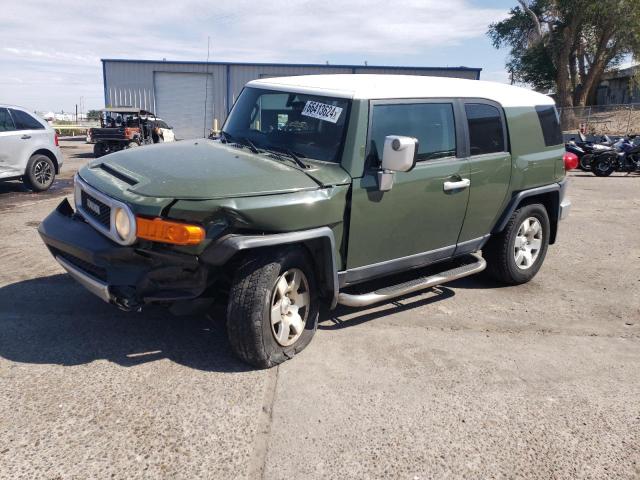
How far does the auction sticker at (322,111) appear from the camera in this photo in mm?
4008

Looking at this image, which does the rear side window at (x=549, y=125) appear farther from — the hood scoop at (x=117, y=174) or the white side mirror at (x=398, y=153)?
the hood scoop at (x=117, y=174)

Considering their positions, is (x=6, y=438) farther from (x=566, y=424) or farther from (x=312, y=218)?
(x=566, y=424)

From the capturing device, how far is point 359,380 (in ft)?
11.6

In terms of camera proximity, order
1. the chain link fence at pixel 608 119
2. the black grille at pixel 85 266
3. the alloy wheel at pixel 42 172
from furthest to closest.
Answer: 1. the chain link fence at pixel 608 119
2. the alloy wheel at pixel 42 172
3. the black grille at pixel 85 266

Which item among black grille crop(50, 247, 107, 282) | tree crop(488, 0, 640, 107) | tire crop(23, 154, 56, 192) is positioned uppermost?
tree crop(488, 0, 640, 107)

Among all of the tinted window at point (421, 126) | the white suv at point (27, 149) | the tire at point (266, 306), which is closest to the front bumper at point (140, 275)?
the tire at point (266, 306)

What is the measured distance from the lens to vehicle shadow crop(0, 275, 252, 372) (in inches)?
144

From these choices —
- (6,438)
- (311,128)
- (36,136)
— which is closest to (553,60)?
(36,136)

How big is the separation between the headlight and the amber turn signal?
0.11 metres

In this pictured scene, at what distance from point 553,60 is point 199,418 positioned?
39.9m

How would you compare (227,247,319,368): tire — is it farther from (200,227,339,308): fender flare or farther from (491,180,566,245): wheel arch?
(491,180,566,245): wheel arch

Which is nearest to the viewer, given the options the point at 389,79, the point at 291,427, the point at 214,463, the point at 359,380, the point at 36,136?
the point at 214,463

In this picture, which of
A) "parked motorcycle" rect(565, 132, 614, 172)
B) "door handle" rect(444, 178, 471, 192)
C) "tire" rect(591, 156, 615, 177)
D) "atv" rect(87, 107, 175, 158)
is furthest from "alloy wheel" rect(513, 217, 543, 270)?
"atv" rect(87, 107, 175, 158)

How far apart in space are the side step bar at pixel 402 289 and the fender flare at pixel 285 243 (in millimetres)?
125
